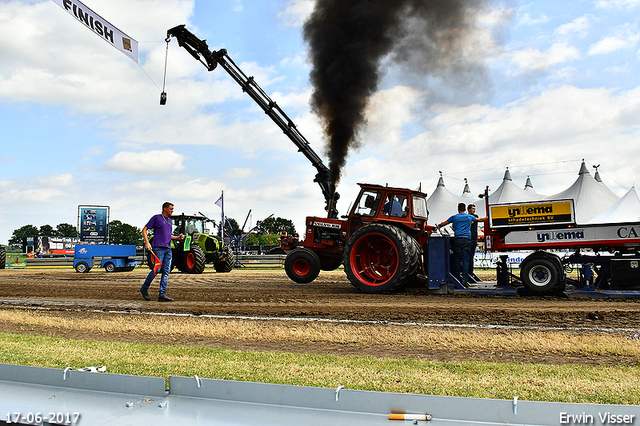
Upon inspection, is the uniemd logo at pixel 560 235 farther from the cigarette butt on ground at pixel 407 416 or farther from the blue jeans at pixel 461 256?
the cigarette butt on ground at pixel 407 416

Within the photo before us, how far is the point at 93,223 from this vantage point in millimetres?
35719

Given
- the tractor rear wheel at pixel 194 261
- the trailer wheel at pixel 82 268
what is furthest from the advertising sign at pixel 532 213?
the trailer wheel at pixel 82 268

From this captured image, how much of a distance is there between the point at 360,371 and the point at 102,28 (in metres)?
7.74

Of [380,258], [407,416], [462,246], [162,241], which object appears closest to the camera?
[407,416]

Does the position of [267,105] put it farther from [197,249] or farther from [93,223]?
[93,223]

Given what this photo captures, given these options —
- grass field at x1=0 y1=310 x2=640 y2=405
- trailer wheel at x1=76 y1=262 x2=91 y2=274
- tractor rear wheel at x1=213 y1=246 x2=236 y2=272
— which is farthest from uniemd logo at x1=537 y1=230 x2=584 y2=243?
trailer wheel at x1=76 y1=262 x2=91 y2=274

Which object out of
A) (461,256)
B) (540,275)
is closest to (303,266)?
(461,256)

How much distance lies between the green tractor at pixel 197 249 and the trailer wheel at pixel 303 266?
18.5ft

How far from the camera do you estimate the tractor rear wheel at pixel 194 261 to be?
605 inches

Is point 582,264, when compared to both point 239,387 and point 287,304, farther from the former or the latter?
point 239,387

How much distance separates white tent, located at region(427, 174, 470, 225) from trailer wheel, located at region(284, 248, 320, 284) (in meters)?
16.0

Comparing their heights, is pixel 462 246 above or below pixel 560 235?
below

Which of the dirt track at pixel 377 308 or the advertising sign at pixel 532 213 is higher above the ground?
the advertising sign at pixel 532 213

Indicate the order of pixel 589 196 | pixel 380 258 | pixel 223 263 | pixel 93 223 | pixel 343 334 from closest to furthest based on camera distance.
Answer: pixel 343 334 < pixel 380 258 < pixel 223 263 < pixel 589 196 < pixel 93 223
